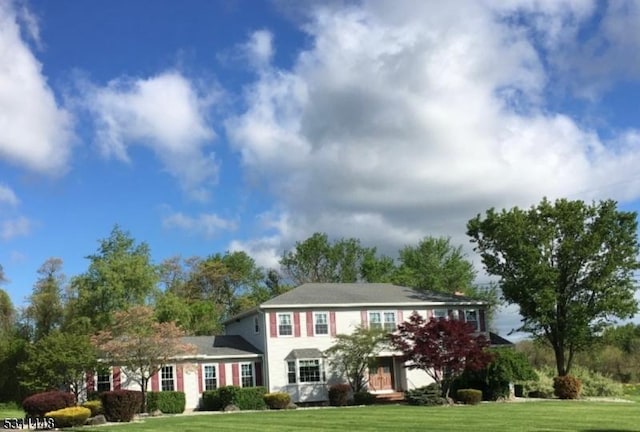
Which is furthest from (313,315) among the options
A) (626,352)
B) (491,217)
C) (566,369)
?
(626,352)

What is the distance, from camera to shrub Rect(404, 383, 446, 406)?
3309 cm

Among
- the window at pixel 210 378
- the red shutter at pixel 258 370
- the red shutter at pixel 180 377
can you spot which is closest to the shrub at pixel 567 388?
the red shutter at pixel 258 370

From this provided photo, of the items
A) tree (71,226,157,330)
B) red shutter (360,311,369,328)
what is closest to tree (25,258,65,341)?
tree (71,226,157,330)

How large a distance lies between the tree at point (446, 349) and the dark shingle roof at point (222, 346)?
926 cm

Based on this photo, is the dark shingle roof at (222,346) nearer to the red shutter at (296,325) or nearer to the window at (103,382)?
the red shutter at (296,325)

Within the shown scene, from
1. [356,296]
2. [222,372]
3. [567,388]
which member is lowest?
[567,388]

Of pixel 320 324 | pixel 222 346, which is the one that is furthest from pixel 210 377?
pixel 320 324

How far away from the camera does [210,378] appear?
3800 cm

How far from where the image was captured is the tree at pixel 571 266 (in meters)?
42.1

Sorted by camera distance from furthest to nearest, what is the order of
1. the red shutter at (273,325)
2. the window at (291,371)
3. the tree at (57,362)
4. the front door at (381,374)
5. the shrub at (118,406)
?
the front door at (381,374)
the red shutter at (273,325)
the window at (291,371)
the tree at (57,362)
the shrub at (118,406)

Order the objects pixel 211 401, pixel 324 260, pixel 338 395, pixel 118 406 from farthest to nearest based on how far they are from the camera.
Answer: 1. pixel 324 260
2. pixel 338 395
3. pixel 211 401
4. pixel 118 406

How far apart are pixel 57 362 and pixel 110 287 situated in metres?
10.7

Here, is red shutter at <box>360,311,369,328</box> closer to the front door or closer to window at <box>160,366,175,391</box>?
the front door

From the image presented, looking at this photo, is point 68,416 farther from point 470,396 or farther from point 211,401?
point 470,396
